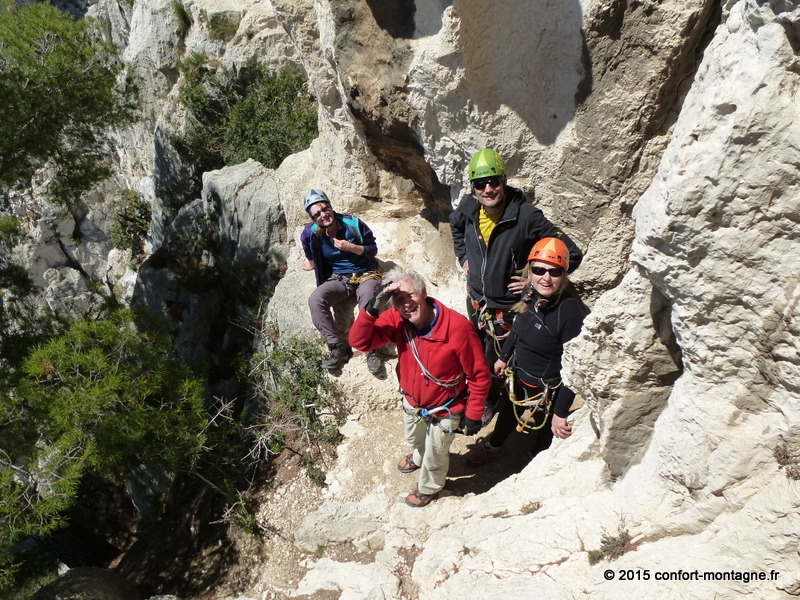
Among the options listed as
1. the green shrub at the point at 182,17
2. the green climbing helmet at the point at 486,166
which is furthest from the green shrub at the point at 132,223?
the green climbing helmet at the point at 486,166

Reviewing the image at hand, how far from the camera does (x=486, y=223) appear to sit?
3805 mm

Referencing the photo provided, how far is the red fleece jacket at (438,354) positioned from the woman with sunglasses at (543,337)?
0.89 feet

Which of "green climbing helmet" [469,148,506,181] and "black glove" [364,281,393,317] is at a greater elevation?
"green climbing helmet" [469,148,506,181]

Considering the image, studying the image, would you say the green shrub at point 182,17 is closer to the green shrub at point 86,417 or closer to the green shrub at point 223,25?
the green shrub at point 223,25

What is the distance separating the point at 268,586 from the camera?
4.62 metres

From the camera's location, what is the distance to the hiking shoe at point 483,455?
4609mm

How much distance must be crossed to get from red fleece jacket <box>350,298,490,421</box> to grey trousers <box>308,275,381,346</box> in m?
1.61

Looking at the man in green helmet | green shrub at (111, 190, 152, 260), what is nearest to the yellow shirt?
the man in green helmet

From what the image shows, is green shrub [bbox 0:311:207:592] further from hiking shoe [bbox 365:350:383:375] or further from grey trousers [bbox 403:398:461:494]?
grey trousers [bbox 403:398:461:494]

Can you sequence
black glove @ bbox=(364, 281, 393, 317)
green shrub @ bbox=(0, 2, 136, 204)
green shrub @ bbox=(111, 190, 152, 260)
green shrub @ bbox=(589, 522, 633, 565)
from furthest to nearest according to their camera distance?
1. green shrub @ bbox=(111, 190, 152, 260)
2. green shrub @ bbox=(0, 2, 136, 204)
3. black glove @ bbox=(364, 281, 393, 317)
4. green shrub @ bbox=(589, 522, 633, 565)

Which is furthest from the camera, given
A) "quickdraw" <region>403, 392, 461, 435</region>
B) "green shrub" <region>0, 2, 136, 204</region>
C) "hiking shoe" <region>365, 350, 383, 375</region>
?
"green shrub" <region>0, 2, 136, 204</region>

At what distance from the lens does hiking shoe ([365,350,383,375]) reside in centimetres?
544

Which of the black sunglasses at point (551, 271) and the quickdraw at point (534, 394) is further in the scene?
the quickdraw at point (534, 394)

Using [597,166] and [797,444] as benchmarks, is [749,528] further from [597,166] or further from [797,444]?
[597,166]
